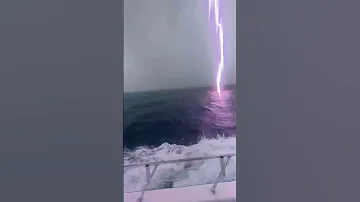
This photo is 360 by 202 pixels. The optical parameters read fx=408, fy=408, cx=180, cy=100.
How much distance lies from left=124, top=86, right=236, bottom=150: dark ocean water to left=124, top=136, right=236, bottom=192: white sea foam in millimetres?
21

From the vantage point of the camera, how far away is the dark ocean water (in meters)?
1.28

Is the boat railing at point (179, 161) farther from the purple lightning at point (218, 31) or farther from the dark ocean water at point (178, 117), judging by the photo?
the purple lightning at point (218, 31)

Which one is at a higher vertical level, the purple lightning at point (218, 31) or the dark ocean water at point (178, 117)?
the purple lightning at point (218, 31)

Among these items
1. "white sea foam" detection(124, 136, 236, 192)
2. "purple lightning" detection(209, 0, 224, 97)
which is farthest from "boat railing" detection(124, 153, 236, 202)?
"purple lightning" detection(209, 0, 224, 97)

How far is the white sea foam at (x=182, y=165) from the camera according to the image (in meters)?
1.28

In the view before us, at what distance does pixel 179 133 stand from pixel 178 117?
53 mm

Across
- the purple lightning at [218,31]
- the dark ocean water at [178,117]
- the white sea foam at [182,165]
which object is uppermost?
the purple lightning at [218,31]

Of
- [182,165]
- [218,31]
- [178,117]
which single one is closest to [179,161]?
[182,165]

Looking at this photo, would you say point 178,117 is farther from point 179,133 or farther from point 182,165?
point 182,165

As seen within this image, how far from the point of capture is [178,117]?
4.43 ft

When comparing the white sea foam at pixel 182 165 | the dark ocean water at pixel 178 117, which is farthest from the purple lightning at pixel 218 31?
the white sea foam at pixel 182 165

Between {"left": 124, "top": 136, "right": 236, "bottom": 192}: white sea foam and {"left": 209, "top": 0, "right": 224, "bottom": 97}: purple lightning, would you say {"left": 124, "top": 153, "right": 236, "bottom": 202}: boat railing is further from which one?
{"left": 209, "top": 0, "right": 224, "bottom": 97}: purple lightning

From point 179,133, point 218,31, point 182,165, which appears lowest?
point 182,165

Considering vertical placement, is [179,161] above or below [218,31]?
below
